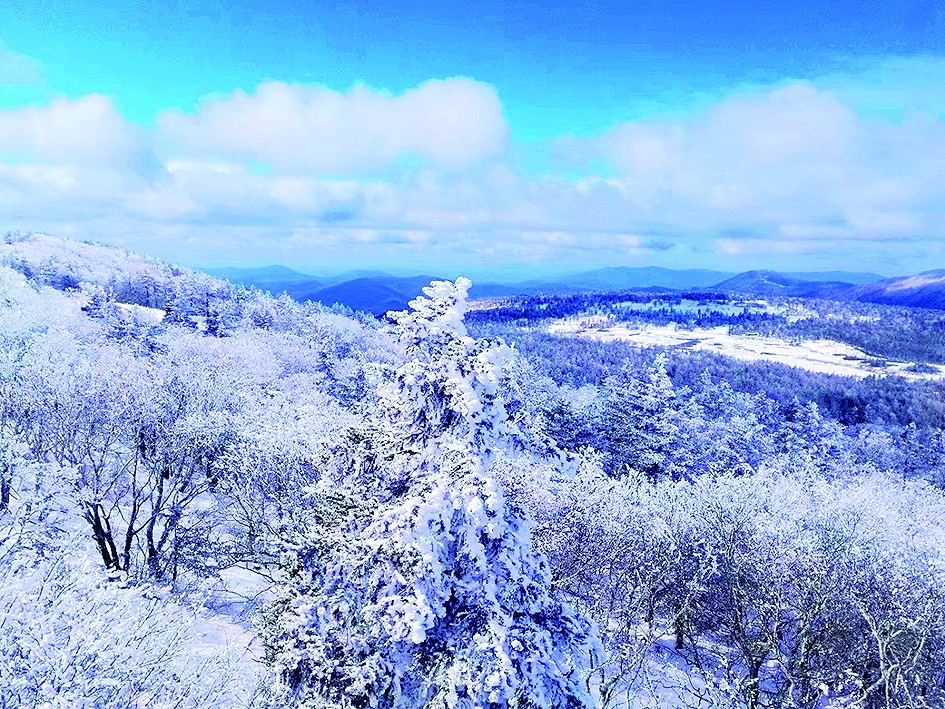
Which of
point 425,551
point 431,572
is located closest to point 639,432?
point 431,572

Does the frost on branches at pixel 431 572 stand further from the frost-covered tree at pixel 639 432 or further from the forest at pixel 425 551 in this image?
the frost-covered tree at pixel 639 432

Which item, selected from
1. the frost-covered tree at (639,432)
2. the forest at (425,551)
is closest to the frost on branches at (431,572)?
the forest at (425,551)

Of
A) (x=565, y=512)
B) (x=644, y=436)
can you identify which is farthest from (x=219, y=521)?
(x=644, y=436)

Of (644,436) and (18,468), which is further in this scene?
(644,436)

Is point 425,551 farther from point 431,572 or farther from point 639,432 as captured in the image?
point 639,432

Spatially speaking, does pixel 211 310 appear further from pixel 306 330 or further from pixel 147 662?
pixel 147 662

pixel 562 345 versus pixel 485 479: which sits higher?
pixel 485 479

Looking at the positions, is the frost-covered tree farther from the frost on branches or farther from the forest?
the frost on branches
